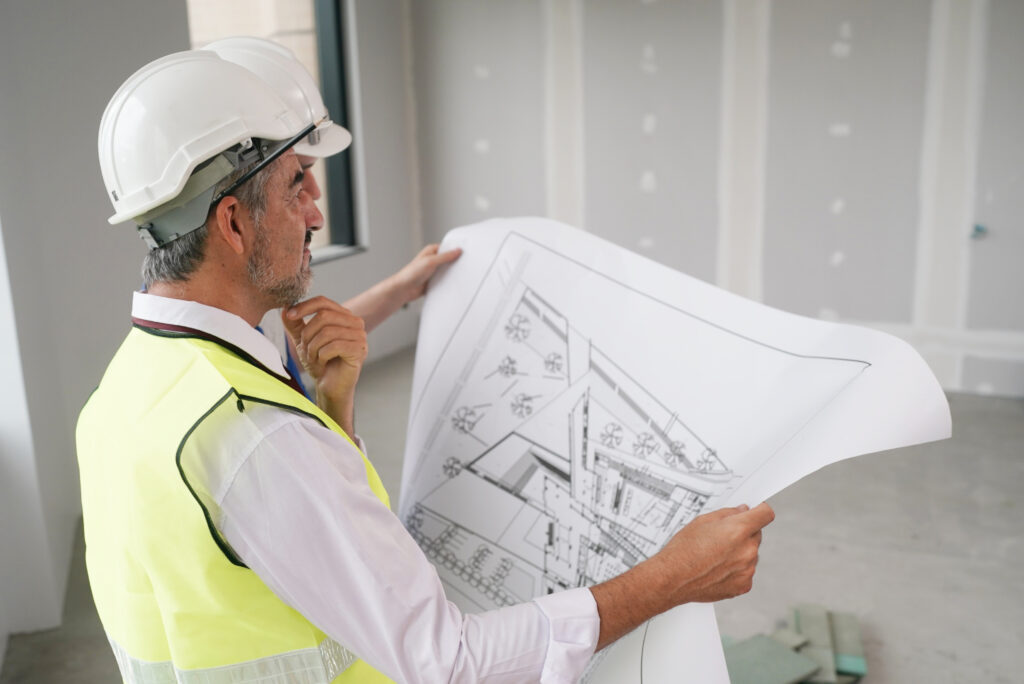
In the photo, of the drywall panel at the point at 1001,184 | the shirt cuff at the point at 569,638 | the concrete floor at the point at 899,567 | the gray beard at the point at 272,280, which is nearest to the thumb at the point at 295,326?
the gray beard at the point at 272,280

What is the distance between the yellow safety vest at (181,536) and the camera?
800 millimetres

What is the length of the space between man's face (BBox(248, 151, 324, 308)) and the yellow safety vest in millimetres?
109

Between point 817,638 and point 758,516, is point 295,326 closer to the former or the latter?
point 758,516

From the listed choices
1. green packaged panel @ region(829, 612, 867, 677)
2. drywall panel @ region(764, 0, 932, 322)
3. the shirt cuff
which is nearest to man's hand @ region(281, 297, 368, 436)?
the shirt cuff

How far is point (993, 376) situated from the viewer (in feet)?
13.6

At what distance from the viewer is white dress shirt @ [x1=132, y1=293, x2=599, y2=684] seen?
0.79 meters

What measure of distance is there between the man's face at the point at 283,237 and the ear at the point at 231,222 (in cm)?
2

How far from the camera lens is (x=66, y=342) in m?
2.91

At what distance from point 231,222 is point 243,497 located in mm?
329

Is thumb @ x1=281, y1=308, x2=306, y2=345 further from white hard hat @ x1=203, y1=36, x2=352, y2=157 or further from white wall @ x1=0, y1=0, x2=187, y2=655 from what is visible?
white wall @ x1=0, y1=0, x2=187, y2=655

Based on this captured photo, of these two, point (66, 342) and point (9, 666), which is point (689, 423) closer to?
point (9, 666)

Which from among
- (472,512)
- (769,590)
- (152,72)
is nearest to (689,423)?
(472,512)

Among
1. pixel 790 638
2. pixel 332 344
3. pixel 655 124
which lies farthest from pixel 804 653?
pixel 655 124

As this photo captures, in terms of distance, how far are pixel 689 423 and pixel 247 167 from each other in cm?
64
